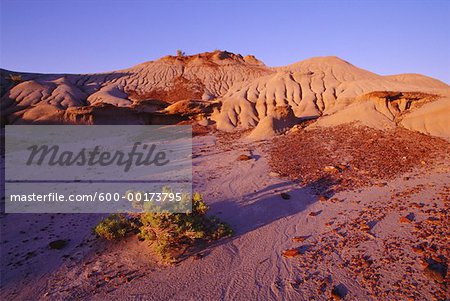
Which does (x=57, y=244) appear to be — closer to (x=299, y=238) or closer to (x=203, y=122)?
(x=299, y=238)

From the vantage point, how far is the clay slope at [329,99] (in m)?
11.3

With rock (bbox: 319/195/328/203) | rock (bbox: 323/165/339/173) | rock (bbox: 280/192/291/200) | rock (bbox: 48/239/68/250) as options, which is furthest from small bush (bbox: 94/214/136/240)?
rock (bbox: 323/165/339/173)

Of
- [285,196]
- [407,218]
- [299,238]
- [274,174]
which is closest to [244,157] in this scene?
[274,174]

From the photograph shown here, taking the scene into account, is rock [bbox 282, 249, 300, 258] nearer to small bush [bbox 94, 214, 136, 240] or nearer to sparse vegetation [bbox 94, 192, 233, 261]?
sparse vegetation [bbox 94, 192, 233, 261]

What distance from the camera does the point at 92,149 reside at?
1101 centimetres

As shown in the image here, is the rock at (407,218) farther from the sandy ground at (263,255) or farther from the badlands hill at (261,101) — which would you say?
the badlands hill at (261,101)

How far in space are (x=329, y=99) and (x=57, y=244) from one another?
46.5 ft

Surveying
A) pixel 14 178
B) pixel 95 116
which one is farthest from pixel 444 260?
pixel 95 116

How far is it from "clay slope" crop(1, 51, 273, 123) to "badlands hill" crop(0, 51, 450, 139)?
0.10 metres

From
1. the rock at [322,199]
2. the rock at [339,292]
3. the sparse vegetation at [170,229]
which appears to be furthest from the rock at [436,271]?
the sparse vegetation at [170,229]

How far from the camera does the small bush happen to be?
4324mm

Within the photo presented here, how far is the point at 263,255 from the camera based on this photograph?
154 inches

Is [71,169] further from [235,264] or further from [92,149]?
[235,264]

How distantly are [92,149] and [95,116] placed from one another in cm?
548
